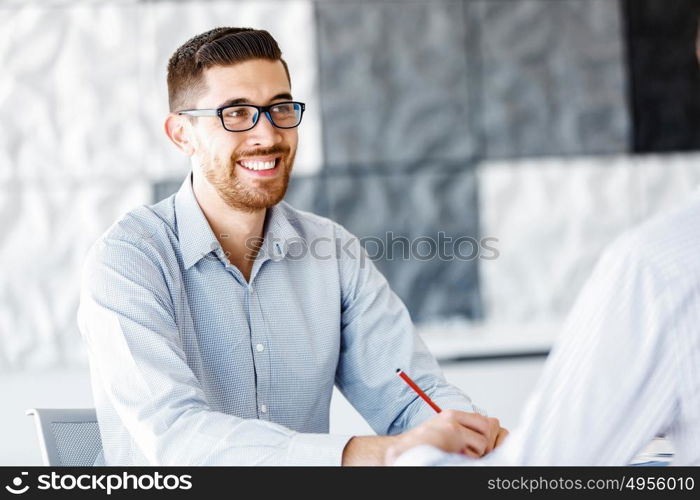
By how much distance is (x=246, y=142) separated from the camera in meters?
1.78

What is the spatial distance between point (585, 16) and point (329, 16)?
1075mm

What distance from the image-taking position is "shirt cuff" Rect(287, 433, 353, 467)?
4.11 ft

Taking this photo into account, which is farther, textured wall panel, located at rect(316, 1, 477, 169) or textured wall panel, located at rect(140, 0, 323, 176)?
textured wall panel, located at rect(316, 1, 477, 169)

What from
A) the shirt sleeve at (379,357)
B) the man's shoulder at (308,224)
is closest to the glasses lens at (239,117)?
the man's shoulder at (308,224)

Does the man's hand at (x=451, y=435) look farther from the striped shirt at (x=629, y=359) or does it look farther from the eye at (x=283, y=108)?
the eye at (x=283, y=108)

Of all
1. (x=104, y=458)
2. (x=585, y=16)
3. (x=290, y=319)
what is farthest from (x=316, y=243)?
(x=585, y=16)

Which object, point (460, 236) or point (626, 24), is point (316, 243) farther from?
point (626, 24)

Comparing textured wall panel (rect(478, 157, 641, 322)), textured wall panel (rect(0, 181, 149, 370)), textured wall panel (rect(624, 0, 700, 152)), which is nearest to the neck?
textured wall panel (rect(0, 181, 149, 370))

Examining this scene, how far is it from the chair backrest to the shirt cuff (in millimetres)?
520

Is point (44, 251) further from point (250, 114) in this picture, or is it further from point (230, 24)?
point (250, 114)

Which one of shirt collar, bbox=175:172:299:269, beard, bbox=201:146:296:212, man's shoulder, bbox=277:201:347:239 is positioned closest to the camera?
shirt collar, bbox=175:172:299:269

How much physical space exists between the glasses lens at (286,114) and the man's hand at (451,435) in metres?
0.73

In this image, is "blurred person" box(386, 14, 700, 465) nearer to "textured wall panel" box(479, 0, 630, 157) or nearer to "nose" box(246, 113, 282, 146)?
"nose" box(246, 113, 282, 146)

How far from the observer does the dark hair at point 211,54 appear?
1.77 m
